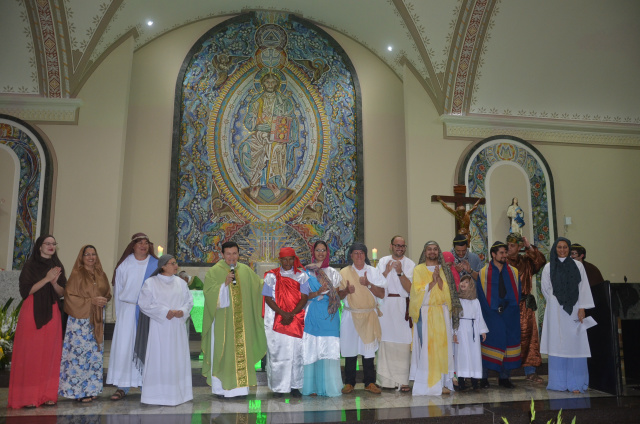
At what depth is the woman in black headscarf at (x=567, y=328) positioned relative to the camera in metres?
5.61

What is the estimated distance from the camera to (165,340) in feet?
16.1

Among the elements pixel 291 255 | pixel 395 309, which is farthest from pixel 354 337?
pixel 291 255

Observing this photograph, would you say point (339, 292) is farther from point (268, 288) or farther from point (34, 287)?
point (34, 287)

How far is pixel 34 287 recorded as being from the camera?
4844 mm

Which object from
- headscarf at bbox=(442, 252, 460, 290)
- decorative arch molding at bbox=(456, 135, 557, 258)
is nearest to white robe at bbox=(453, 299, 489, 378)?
headscarf at bbox=(442, 252, 460, 290)

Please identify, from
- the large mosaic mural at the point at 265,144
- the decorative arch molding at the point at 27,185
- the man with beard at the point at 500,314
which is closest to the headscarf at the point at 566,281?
the man with beard at the point at 500,314

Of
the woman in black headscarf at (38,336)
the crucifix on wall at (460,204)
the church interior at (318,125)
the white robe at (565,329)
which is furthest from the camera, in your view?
the crucifix on wall at (460,204)

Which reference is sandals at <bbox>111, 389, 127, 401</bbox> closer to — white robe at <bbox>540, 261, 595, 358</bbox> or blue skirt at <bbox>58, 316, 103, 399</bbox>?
blue skirt at <bbox>58, 316, 103, 399</bbox>

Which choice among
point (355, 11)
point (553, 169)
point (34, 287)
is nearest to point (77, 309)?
point (34, 287)

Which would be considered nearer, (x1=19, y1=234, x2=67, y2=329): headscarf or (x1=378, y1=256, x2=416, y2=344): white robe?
(x1=19, y1=234, x2=67, y2=329): headscarf

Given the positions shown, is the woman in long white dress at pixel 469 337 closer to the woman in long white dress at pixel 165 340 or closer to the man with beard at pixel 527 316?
the man with beard at pixel 527 316

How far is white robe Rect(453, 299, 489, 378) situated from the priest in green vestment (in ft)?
6.21

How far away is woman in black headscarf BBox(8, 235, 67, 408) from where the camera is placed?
4.77 meters

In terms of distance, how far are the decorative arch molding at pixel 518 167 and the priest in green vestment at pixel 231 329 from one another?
487 cm
